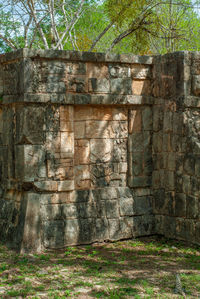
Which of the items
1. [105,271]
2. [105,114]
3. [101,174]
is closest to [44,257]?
[105,271]

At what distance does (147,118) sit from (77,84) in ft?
4.86

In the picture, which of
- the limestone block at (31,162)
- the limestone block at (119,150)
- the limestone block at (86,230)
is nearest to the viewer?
the limestone block at (31,162)

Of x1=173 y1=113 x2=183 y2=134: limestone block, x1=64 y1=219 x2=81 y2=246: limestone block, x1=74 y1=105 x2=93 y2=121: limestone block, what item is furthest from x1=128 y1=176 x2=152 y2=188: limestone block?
x1=74 y1=105 x2=93 y2=121: limestone block

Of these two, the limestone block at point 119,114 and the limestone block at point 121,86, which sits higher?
the limestone block at point 121,86

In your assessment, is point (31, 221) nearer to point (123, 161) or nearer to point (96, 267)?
point (96, 267)

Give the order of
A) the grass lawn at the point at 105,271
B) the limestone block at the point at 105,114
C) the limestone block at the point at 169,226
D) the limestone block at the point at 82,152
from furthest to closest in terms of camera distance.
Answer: the limestone block at the point at 169,226, the limestone block at the point at 105,114, the limestone block at the point at 82,152, the grass lawn at the point at 105,271

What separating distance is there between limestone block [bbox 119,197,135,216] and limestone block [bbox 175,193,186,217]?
2.51ft

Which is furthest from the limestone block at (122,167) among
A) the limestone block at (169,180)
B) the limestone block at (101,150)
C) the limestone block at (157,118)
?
the limestone block at (157,118)

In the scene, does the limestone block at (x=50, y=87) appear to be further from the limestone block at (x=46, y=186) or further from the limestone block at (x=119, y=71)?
the limestone block at (x=46, y=186)

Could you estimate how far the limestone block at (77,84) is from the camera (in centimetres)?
743

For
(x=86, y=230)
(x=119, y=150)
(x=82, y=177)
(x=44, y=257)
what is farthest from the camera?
(x=119, y=150)

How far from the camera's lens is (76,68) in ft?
24.6

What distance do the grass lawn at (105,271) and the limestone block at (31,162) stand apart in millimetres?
1210

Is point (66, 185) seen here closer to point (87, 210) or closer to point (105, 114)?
point (87, 210)
